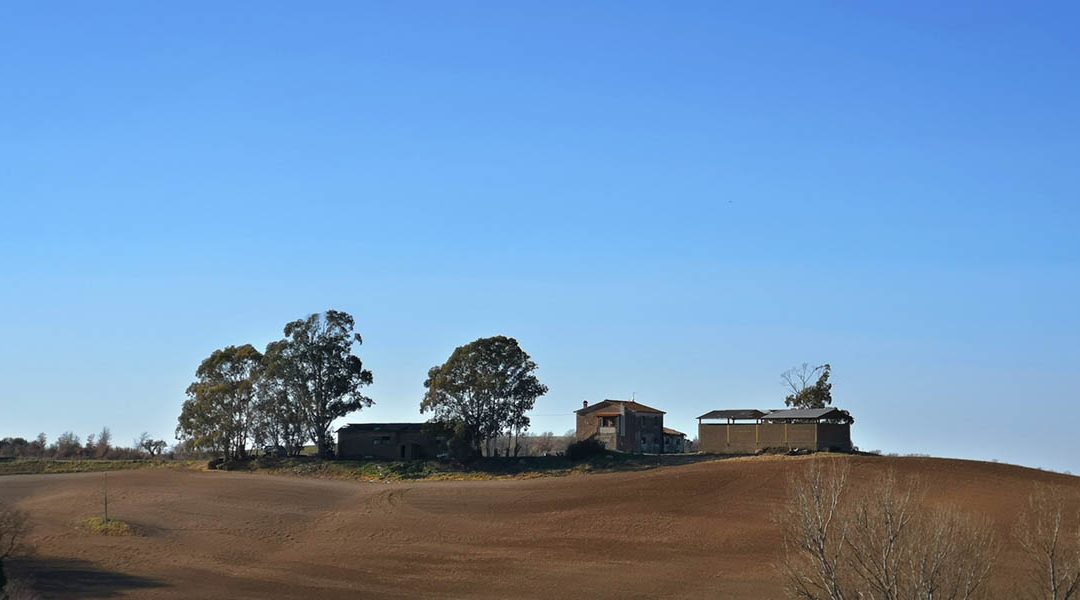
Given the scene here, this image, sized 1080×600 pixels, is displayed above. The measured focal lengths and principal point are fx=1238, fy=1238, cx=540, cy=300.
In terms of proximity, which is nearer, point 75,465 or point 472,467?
point 472,467

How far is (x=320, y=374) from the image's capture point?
3910 inches

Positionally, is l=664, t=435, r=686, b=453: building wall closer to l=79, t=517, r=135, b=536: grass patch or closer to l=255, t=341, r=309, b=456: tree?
l=255, t=341, r=309, b=456: tree

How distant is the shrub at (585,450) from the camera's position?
298 feet

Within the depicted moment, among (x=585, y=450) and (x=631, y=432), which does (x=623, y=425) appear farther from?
(x=585, y=450)

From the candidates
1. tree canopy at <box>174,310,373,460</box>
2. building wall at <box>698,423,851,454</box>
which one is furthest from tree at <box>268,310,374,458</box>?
building wall at <box>698,423,851,454</box>

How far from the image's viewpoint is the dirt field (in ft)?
180

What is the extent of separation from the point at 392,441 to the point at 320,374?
821cm

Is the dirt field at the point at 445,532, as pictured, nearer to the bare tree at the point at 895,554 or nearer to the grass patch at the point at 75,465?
the grass patch at the point at 75,465

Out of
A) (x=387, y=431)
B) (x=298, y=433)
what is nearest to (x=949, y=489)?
(x=387, y=431)

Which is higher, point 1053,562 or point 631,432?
point 631,432

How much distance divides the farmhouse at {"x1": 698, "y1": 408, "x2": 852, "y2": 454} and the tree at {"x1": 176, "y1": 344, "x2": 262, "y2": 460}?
36.5 meters

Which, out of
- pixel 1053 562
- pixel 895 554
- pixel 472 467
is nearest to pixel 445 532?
pixel 472 467

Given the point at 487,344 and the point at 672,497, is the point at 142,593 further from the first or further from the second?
the point at 487,344

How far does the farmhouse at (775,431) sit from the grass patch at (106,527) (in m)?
42.7
